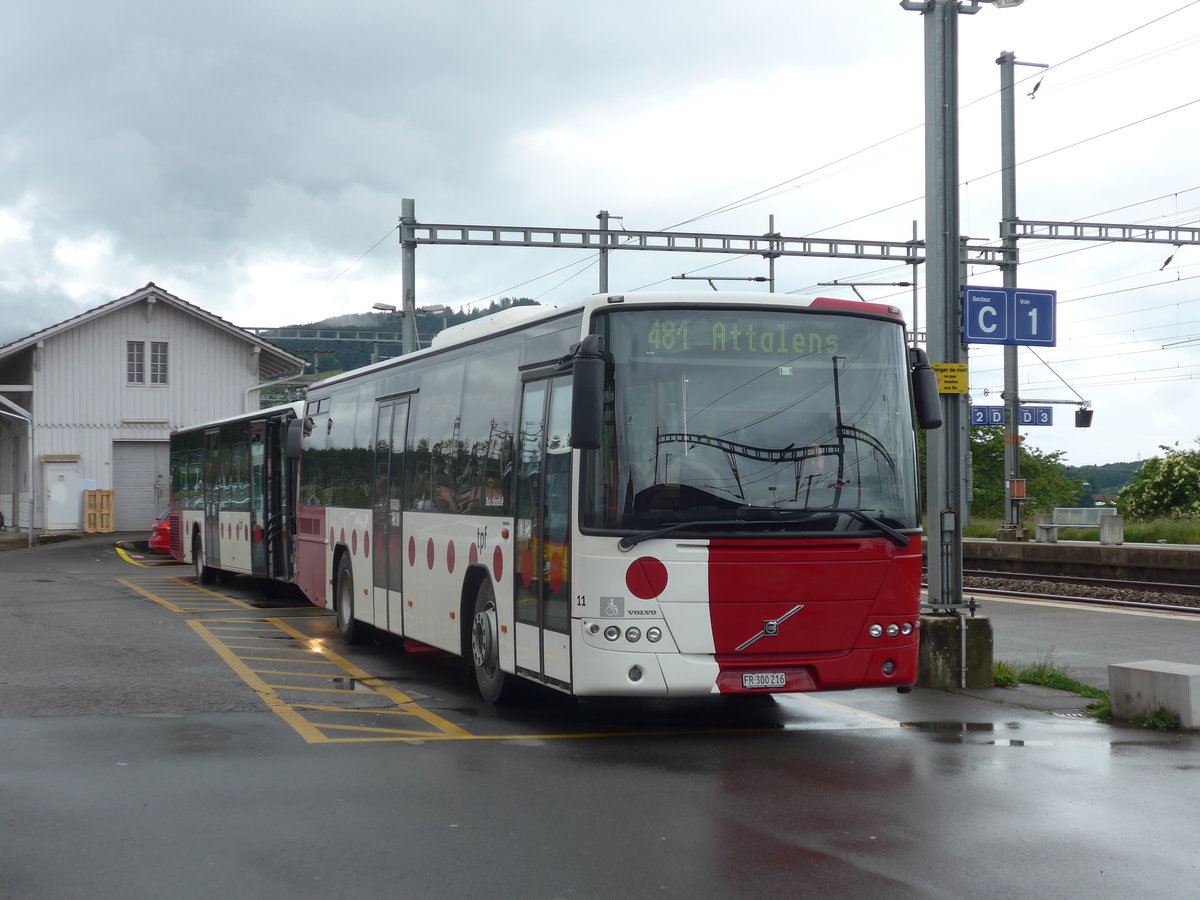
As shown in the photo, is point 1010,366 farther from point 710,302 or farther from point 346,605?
point 710,302

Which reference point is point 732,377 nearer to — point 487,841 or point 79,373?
point 487,841

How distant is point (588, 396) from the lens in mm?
8594

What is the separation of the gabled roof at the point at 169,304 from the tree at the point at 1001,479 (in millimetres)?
34689

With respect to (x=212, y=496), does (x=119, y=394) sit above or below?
above

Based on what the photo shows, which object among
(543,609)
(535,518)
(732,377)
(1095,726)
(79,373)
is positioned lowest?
(1095,726)

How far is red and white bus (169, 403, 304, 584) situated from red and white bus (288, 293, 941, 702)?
28.8ft

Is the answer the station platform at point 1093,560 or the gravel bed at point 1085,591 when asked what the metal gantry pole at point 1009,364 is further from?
the gravel bed at point 1085,591

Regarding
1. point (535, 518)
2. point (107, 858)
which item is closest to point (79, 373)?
point (535, 518)

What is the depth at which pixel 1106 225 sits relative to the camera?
34250 millimetres

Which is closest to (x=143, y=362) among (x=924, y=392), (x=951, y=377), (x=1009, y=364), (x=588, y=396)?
(x=1009, y=364)

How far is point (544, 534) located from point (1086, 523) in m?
28.5

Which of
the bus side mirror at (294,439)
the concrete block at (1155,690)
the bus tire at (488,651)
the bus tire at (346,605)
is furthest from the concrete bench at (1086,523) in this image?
the bus tire at (488,651)

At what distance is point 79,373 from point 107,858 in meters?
38.3

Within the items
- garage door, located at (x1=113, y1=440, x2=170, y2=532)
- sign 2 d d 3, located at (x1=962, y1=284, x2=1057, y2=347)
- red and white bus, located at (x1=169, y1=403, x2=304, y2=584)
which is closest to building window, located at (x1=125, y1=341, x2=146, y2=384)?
garage door, located at (x1=113, y1=440, x2=170, y2=532)
